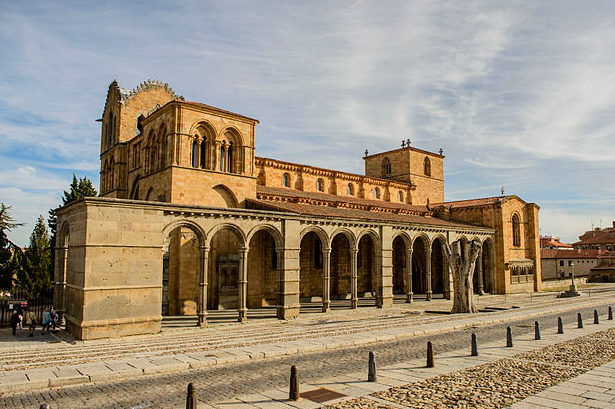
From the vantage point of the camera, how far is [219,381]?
11.5m

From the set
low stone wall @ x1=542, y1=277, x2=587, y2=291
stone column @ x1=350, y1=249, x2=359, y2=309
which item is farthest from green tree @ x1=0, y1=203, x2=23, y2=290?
low stone wall @ x1=542, y1=277, x2=587, y2=291

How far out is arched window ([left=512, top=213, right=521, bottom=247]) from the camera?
1740 inches

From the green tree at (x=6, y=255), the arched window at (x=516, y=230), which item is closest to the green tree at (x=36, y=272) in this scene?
the green tree at (x=6, y=255)

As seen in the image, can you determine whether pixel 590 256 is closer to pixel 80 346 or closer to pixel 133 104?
pixel 133 104

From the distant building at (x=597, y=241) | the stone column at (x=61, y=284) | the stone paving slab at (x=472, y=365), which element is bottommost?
the stone paving slab at (x=472, y=365)

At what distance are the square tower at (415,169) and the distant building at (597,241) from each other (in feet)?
174

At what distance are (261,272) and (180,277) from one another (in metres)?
5.77

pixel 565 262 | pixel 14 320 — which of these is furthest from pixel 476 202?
pixel 14 320

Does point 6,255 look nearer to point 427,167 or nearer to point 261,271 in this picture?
point 261,271

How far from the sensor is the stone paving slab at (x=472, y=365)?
9.42 meters

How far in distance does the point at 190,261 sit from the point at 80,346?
9.76 meters

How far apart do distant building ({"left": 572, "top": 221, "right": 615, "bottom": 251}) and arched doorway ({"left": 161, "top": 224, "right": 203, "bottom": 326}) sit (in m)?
85.4

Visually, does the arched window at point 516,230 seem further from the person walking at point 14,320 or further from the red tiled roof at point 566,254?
the person walking at point 14,320

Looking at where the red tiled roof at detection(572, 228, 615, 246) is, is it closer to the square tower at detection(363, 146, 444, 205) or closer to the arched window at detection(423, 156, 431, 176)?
the square tower at detection(363, 146, 444, 205)
